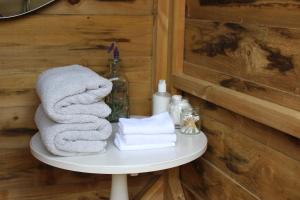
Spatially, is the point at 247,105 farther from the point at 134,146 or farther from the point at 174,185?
the point at 174,185

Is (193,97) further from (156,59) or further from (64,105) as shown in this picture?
(64,105)

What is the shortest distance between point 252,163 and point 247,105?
17cm

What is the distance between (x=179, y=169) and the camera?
1.53 metres

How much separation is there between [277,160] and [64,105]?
569 millimetres

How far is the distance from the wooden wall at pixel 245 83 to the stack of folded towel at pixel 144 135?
19 cm

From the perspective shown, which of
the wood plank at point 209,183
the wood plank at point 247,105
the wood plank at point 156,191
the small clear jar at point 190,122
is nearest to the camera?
the wood plank at point 247,105

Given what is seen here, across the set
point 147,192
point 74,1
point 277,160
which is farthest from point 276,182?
point 74,1

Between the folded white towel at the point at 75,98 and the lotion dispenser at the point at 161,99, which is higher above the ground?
the folded white towel at the point at 75,98

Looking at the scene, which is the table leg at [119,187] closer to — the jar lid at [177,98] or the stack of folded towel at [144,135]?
the stack of folded towel at [144,135]

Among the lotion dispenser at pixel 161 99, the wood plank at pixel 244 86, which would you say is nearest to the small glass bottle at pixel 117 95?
the lotion dispenser at pixel 161 99

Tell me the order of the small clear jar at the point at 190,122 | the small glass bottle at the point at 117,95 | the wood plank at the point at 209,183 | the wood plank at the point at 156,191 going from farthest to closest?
the wood plank at the point at 156,191 < the small glass bottle at the point at 117,95 < the small clear jar at the point at 190,122 < the wood plank at the point at 209,183

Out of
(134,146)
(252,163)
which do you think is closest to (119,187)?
(134,146)

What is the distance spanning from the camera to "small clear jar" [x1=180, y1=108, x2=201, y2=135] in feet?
4.34

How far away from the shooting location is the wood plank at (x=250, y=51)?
0.97m
